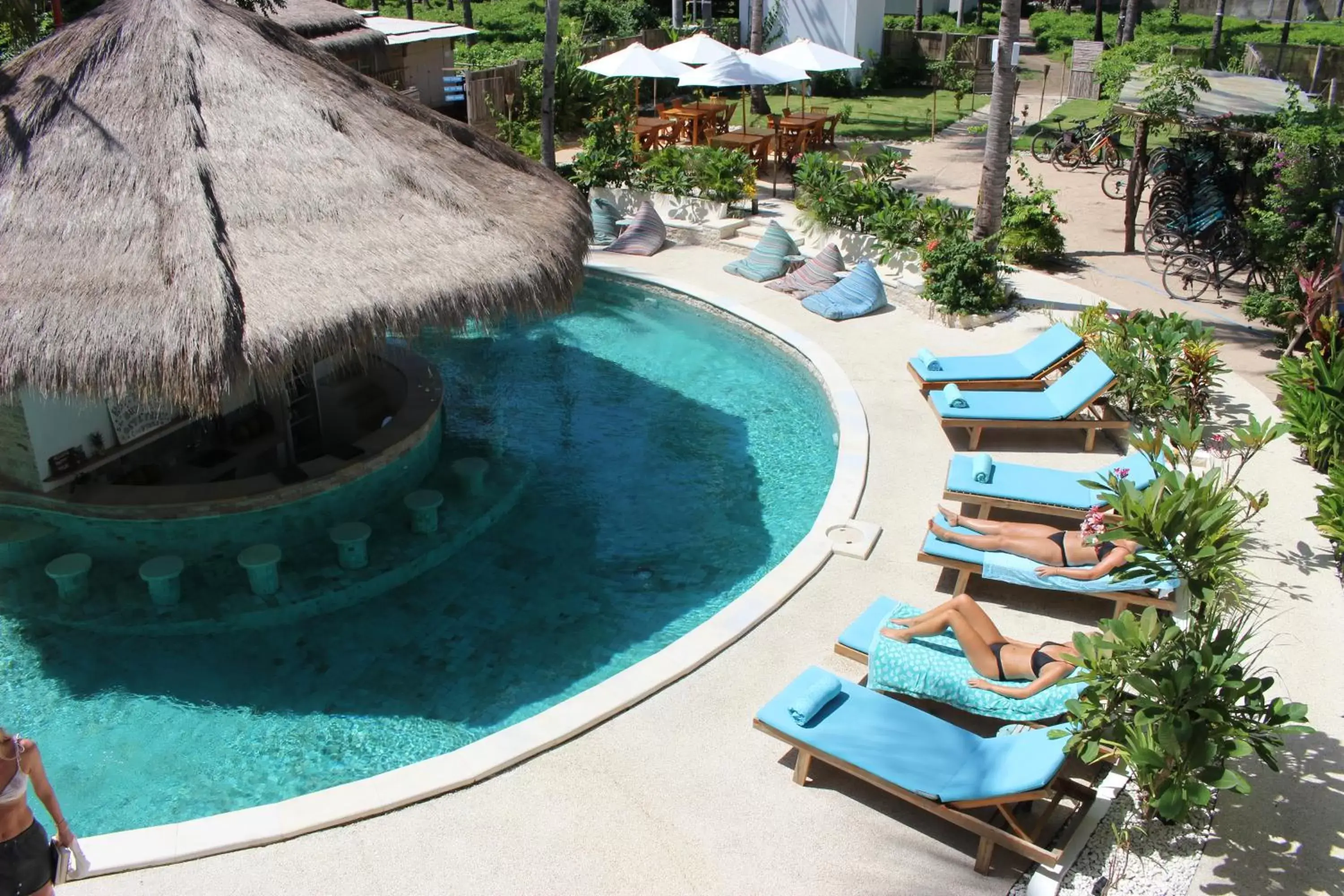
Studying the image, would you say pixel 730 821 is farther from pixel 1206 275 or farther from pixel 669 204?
pixel 669 204

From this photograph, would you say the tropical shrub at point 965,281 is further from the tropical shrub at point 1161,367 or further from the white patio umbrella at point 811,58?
the white patio umbrella at point 811,58

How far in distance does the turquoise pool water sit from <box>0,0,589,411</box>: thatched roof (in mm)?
2038

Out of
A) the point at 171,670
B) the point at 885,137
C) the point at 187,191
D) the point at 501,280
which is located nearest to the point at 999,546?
the point at 501,280

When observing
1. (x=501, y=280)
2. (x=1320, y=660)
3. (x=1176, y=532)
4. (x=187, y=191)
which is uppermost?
(x=187, y=191)

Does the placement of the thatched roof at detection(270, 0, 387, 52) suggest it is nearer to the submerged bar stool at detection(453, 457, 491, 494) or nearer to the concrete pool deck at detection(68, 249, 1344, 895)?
the submerged bar stool at detection(453, 457, 491, 494)

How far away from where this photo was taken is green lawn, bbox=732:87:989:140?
2586 centimetres

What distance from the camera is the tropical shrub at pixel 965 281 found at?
44.8 ft

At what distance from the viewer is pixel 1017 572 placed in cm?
817

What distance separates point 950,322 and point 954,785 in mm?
8769

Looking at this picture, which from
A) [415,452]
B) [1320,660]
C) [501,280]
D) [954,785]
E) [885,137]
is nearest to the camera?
[954,785]

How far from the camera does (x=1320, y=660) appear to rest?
24.4ft

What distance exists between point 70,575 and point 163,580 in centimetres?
76

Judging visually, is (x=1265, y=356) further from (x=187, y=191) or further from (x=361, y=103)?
(x=187, y=191)

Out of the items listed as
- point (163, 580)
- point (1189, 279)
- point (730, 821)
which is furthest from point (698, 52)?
point (730, 821)
